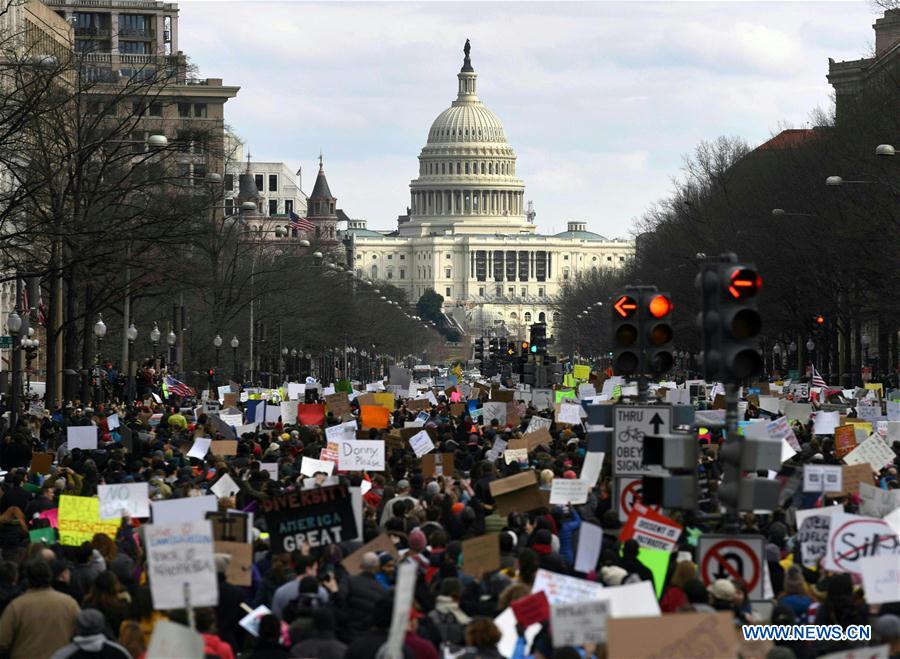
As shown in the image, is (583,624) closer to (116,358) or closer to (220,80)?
(116,358)

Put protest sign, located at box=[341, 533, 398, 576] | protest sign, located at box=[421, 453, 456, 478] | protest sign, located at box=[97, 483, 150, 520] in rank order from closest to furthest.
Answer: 1. protest sign, located at box=[341, 533, 398, 576]
2. protest sign, located at box=[97, 483, 150, 520]
3. protest sign, located at box=[421, 453, 456, 478]

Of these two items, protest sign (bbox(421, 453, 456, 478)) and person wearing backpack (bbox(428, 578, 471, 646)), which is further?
protest sign (bbox(421, 453, 456, 478))

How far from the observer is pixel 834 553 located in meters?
15.5

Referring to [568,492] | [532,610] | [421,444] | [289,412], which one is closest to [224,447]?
[421,444]

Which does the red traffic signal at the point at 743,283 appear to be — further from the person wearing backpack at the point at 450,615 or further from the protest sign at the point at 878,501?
the protest sign at the point at 878,501

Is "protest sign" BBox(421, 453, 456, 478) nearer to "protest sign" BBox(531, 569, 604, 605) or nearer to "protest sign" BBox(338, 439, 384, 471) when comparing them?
"protest sign" BBox(338, 439, 384, 471)

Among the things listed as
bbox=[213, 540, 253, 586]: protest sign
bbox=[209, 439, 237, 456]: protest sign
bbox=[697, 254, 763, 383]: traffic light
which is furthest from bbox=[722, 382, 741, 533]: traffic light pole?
bbox=[209, 439, 237, 456]: protest sign

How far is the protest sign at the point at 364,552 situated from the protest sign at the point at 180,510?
1405 mm

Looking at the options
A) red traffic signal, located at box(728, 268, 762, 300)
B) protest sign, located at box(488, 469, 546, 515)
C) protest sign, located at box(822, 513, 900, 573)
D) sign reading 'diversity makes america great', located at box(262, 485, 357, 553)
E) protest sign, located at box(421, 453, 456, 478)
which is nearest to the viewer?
red traffic signal, located at box(728, 268, 762, 300)

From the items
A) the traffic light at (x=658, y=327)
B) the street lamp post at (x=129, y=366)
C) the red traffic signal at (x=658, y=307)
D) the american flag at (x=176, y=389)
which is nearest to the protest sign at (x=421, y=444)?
the traffic light at (x=658, y=327)

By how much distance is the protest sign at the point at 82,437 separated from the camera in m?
27.9

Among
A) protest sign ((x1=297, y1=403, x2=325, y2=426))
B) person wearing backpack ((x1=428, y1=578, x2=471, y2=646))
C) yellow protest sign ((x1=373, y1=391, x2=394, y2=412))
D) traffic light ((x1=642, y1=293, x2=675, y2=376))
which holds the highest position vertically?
traffic light ((x1=642, y1=293, x2=675, y2=376))

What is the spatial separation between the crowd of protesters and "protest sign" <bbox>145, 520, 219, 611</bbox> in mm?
132

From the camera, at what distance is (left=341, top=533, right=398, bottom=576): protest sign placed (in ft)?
51.3
